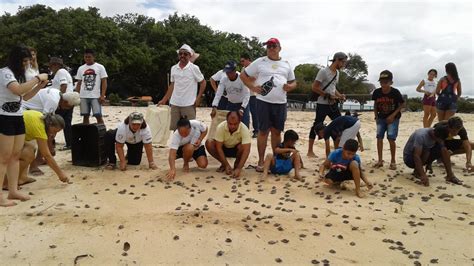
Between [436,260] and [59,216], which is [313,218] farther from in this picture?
[59,216]

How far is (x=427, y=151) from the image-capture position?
5.48 meters

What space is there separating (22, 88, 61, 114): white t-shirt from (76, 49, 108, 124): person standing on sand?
4.03 feet

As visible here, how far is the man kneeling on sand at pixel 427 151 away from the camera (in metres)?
5.33

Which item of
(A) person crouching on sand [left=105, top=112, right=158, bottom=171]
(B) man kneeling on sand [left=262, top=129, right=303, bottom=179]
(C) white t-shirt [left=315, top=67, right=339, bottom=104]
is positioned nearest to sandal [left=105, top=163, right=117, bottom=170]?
(A) person crouching on sand [left=105, top=112, right=158, bottom=171]

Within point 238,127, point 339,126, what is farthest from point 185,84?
point 339,126

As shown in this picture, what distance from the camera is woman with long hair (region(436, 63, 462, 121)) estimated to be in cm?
664

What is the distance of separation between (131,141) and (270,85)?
2110mm

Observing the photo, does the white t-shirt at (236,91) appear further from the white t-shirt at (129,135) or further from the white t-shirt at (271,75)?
the white t-shirt at (129,135)

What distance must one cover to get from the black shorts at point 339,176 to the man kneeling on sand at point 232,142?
1.18 metres

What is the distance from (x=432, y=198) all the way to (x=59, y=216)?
13.3 feet

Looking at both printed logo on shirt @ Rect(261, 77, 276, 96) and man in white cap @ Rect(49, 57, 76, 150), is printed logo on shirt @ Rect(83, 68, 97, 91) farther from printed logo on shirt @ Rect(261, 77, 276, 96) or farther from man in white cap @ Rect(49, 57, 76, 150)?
printed logo on shirt @ Rect(261, 77, 276, 96)

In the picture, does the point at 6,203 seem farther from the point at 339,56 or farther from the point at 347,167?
the point at 339,56

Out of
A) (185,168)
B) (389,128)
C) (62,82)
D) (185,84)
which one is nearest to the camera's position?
(185,168)

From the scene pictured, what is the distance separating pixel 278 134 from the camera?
577 cm
